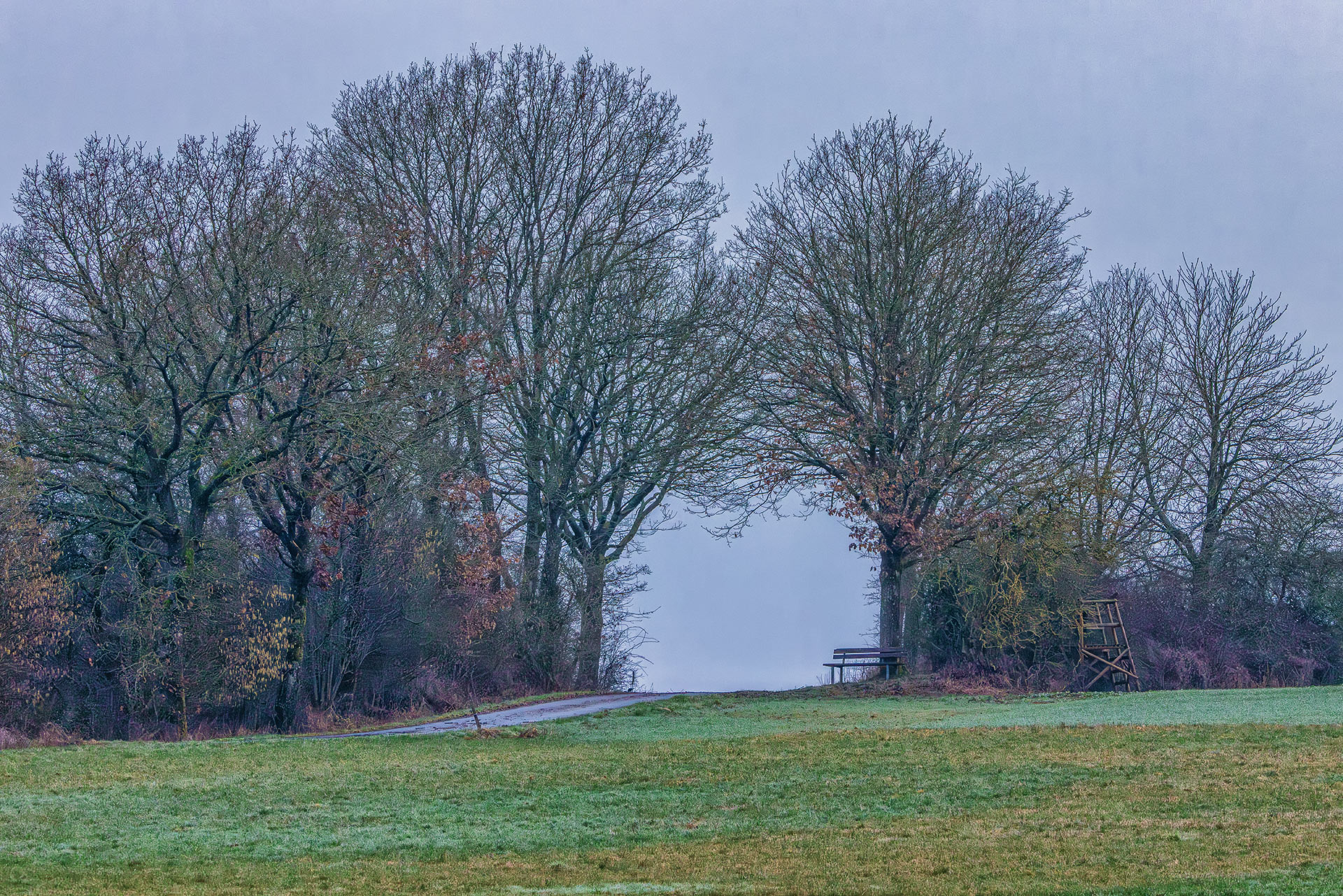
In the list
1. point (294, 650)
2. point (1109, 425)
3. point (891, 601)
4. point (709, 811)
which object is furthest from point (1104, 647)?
point (709, 811)

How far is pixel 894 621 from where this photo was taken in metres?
29.5

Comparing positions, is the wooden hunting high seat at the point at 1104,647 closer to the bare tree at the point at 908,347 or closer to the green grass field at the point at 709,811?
the bare tree at the point at 908,347

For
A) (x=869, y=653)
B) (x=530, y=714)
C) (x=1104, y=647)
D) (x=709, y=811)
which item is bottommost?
(x=709, y=811)

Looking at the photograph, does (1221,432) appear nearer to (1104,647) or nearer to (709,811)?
(1104,647)

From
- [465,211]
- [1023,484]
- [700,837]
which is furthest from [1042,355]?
[700,837]

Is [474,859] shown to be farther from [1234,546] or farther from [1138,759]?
[1234,546]

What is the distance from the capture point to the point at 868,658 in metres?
29.3

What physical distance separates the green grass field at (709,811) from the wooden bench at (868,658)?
10499mm

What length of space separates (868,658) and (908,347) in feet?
24.3

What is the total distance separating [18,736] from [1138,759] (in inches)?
621

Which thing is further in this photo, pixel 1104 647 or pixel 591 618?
pixel 591 618

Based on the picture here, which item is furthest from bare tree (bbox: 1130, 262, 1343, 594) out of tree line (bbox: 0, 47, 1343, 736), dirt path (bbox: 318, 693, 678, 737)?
dirt path (bbox: 318, 693, 678, 737)

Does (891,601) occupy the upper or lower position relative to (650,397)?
lower

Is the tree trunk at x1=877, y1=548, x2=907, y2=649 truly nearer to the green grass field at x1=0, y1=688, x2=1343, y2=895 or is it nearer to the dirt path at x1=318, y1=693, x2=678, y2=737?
the dirt path at x1=318, y1=693, x2=678, y2=737
